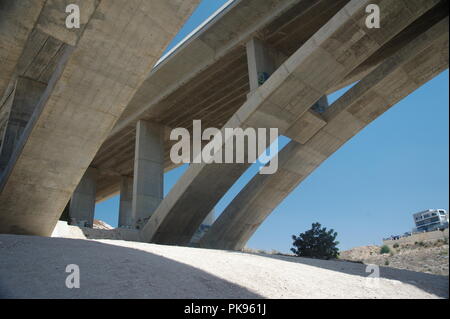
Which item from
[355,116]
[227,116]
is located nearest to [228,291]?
[355,116]

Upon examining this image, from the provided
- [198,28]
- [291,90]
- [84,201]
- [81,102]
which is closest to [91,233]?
[81,102]

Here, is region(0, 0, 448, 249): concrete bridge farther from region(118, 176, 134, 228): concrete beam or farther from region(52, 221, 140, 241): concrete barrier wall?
region(118, 176, 134, 228): concrete beam

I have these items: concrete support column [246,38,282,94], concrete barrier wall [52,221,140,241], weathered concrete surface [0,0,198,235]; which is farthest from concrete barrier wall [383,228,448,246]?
weathered concrete surface [0,0,198,235]

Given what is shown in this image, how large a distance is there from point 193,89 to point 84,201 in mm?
14486

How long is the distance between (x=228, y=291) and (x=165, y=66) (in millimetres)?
15363

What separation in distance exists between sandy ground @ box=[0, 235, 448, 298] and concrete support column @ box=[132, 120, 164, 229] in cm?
1114

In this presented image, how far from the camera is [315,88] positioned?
13391 millimetres

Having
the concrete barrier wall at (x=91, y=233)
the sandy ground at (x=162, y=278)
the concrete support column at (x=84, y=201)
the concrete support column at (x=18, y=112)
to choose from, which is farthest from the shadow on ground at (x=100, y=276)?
the concrete support column at (x=84, y=201)

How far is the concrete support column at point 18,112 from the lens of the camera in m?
12.3

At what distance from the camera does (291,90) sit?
13133 mm

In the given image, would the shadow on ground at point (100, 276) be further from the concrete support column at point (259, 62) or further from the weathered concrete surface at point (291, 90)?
the concrete support column at point (259, 62)

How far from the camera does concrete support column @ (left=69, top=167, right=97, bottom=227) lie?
1030 inches

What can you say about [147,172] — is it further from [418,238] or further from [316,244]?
[418,238]
